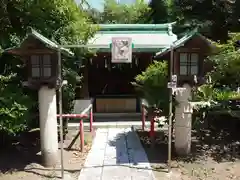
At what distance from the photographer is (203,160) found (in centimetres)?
599

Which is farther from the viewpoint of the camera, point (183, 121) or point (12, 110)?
point (183, 121)

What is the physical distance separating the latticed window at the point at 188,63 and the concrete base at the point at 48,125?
2.71 meters

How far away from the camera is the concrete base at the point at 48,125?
5727 millimetres

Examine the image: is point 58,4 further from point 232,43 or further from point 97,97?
point 97,97

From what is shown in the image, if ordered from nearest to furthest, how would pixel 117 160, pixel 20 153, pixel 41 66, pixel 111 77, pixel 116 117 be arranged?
pixel 41 66
pixel 117 160
pixel 20 153
pixel 116 117
pixel 111 77

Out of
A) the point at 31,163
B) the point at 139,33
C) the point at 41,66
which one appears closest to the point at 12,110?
the point at 41,66

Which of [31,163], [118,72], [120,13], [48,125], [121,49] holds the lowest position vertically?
[31,163]

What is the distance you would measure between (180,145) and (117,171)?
62.9 inches

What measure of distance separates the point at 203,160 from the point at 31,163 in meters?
3.64

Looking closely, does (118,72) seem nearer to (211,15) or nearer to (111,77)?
(111,77)

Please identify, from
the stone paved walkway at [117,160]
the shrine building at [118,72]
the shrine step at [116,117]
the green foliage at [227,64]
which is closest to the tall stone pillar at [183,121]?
the stone paved walkway at [117,160]

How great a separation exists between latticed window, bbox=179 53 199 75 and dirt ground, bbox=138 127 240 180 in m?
1.84

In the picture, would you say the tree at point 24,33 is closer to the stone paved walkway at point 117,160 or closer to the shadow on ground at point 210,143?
the stone paved walkway at point 117,160

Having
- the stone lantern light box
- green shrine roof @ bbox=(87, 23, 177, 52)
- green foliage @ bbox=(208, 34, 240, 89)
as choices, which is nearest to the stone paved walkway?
the stone lantern light box
